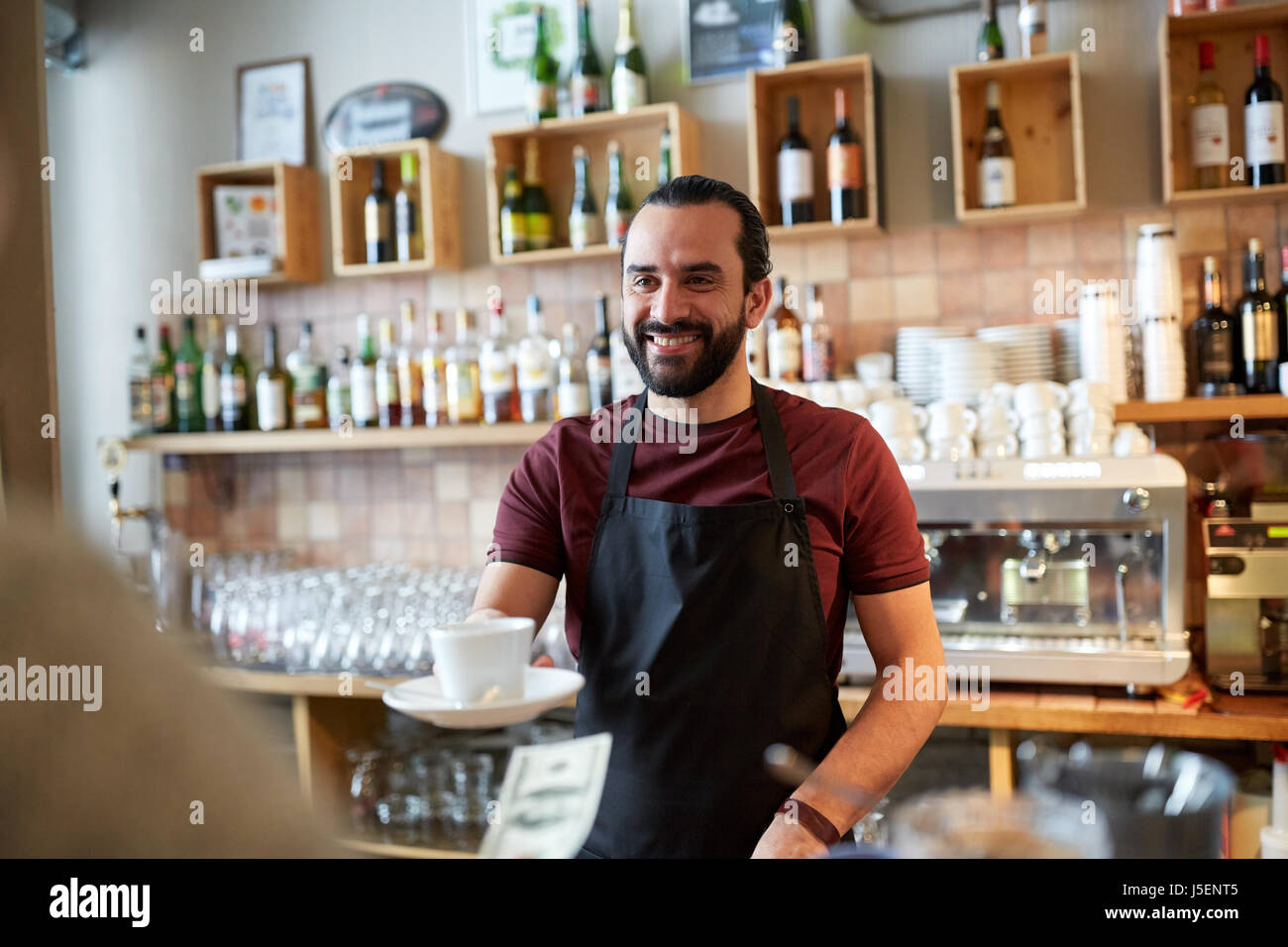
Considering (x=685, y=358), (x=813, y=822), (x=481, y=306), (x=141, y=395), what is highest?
(x=481, y=306)

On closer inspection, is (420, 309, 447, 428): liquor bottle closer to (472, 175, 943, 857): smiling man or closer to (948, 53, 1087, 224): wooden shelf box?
(948, 53, 1087, 224): wooden shelf box

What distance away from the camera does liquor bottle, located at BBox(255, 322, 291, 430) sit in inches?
122

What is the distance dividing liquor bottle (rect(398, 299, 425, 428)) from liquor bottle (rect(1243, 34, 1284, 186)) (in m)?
2.04

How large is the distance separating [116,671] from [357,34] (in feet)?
10.6

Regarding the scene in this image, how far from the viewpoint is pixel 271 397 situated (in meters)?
3.10

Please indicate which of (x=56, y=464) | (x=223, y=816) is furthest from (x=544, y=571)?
(x=223, y=816)

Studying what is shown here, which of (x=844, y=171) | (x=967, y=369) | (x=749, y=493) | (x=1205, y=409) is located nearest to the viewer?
(x=749, y=493)

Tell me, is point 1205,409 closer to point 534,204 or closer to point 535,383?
point 535,383

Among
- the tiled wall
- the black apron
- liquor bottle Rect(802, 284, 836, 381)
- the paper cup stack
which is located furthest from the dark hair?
the tiled wall

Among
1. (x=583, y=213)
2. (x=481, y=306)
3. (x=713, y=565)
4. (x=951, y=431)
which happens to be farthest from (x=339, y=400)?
(x=713, y=565)

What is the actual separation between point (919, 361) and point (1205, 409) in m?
0.60

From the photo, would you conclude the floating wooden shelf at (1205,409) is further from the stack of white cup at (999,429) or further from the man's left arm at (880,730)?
the man's left arm at (880,730)

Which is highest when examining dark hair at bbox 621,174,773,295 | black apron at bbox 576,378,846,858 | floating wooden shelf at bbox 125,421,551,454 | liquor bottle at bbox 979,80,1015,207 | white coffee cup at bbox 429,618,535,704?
liquor bottle at bbox 979,80,1015,207
